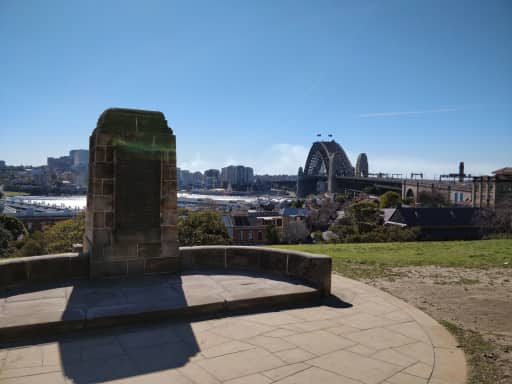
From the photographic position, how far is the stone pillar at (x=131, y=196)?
8094 millimetres

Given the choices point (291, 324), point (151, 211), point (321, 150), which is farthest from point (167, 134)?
point (321, 150)

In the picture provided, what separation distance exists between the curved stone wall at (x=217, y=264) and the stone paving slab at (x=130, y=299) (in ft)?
0.80

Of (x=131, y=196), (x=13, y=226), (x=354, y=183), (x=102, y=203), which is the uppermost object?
(x=354, y=183)

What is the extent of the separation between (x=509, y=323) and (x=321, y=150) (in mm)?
195714

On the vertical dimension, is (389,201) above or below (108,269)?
below

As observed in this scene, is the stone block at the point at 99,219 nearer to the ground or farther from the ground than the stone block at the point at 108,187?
nearer to the ground

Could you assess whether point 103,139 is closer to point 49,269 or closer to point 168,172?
point 168,172

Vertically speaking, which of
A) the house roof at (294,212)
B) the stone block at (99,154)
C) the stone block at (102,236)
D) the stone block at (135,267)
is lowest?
the house roof at (294,212)

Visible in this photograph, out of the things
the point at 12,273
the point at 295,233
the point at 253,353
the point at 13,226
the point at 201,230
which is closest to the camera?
the point at 253,353

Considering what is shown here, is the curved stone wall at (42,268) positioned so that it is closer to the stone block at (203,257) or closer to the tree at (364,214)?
the stone block at (203,257)

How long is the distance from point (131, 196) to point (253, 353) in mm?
4619

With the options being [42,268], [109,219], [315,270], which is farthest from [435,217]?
[42,268]

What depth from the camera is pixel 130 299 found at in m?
6.59

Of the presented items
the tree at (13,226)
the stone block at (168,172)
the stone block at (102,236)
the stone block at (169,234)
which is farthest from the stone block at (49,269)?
the tree at (13,226)
